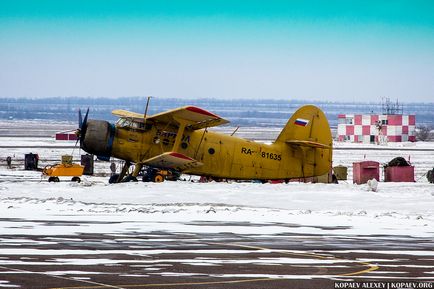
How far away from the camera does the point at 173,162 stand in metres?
32.0

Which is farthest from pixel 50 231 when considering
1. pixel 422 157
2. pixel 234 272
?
pixel 422 157

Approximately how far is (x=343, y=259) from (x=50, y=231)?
20.8 ft

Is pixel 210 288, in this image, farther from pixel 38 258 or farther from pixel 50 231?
pixel 50 231

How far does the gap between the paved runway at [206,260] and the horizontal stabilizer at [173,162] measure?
12456mm

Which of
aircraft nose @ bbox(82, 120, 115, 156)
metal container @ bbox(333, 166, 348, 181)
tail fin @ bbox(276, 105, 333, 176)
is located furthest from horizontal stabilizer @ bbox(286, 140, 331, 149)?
metal container @ bbox(333, 166, 348, 181)

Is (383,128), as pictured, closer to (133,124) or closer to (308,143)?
(308,143)

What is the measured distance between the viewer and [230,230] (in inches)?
786

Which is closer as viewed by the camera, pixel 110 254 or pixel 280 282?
pixel 280 282

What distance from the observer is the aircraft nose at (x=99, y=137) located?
32.3m

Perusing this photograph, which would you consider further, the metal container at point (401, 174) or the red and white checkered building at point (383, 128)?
the red and white checkered building at point (383, 128)

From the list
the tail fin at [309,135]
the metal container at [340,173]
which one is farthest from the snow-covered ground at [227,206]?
the metal container at [340,173]

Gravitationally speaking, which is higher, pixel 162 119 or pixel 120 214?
pixel 162 119

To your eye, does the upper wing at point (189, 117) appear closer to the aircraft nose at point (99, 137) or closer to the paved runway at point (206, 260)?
the aircraft nose at point (99, 137)

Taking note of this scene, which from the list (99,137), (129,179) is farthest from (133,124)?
(129,179)
